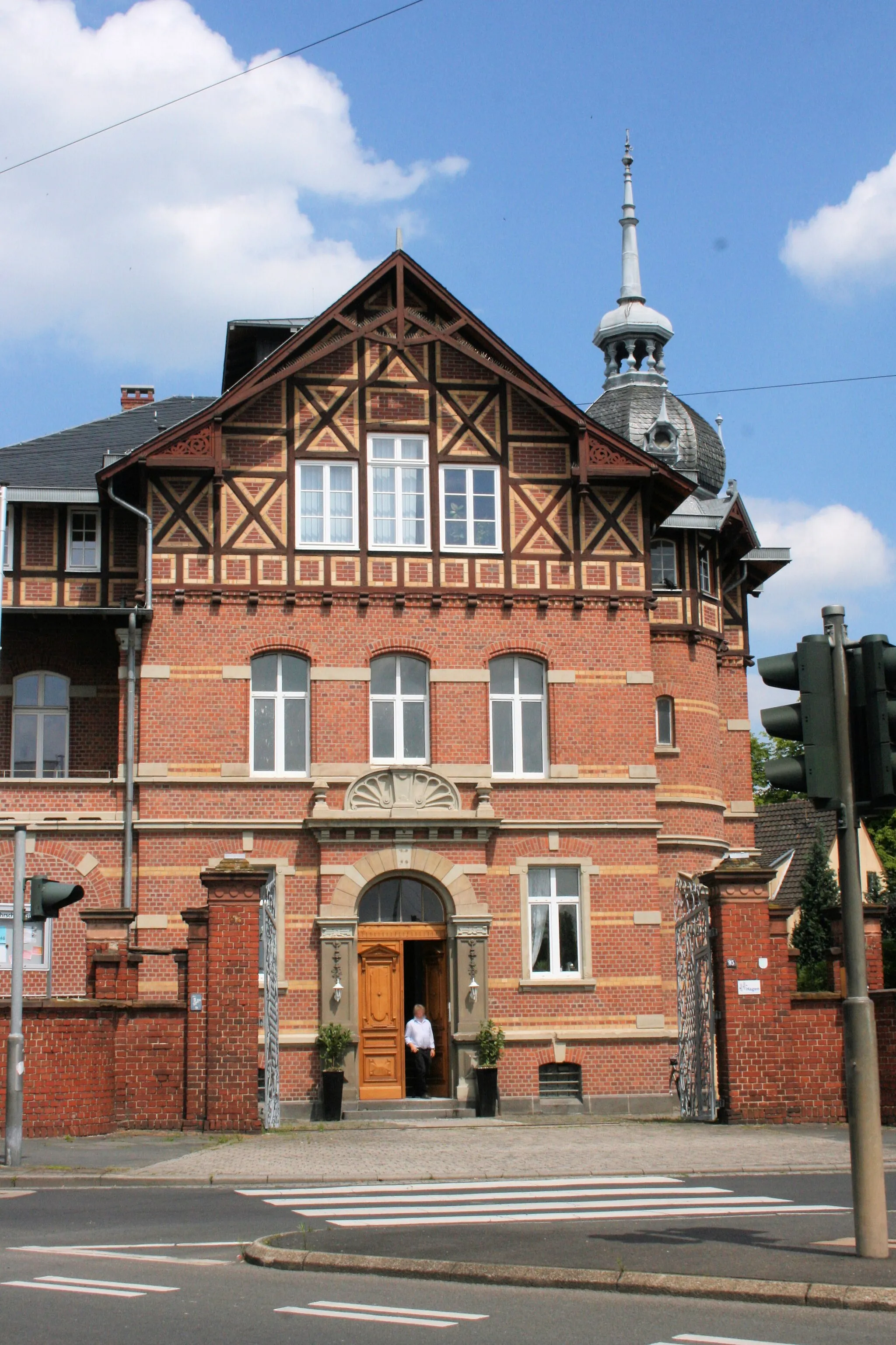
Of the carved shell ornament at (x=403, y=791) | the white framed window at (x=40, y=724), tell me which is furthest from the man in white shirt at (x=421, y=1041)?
the white framed window at (x=40, y=724)

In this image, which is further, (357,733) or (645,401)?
(645,401)

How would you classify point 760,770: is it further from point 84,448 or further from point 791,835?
point 84,448

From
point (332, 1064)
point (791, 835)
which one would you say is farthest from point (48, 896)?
point (791, 835)

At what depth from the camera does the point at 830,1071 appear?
20.7 metres

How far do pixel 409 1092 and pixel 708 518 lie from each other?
446 inches

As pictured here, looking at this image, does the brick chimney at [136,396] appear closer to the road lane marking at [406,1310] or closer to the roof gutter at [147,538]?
the roof gutter at [147,538]

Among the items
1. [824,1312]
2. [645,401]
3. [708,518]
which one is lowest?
[824,1312]

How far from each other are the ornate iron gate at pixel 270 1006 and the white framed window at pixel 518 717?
624 centimetres

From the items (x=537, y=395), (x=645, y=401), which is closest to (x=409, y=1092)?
(x=537, y=395)

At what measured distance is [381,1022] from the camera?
26.0 metres

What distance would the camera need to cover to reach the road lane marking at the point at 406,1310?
834cm

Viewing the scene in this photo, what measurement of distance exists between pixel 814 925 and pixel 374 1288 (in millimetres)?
36779

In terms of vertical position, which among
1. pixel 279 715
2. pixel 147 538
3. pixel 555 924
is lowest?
pixel 555 924

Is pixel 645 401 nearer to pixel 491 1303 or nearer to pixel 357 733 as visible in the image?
pixel 357 733
